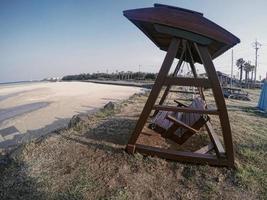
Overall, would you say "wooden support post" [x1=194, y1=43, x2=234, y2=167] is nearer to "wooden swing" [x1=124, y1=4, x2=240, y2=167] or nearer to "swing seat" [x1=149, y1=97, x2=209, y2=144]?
"wooden swing" [x1=124, y1=4, x2=240, y2=167]

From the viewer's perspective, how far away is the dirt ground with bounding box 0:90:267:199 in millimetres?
3547

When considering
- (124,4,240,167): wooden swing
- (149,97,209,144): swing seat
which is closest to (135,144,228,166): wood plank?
(124,4,240,167): wooden swing

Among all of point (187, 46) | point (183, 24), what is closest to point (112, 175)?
point (187, 46)

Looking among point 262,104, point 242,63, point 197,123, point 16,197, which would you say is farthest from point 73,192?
point 242,63

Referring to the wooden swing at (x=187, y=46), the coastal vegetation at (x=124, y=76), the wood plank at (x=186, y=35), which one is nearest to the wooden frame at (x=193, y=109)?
the wooden swing at (x=187, y=46)

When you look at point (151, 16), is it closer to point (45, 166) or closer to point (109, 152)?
point (109, 152)

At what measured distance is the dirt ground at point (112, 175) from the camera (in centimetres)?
355

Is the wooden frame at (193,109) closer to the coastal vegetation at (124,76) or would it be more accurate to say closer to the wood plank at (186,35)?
the wood plank at (186,35)

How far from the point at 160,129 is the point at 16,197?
253cm

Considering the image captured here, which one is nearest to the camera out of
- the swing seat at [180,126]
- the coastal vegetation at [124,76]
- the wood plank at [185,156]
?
the wood plank at [185,156]

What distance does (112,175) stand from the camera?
3914 millimetres

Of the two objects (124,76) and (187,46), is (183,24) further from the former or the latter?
(124,76)

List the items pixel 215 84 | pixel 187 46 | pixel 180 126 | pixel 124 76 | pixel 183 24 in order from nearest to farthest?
pixel 183 24, pixel 215 84, pixel 187 46, pixel 180 126, pixel 124 76

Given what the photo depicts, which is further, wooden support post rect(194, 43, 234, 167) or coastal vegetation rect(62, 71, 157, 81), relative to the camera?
coastal vegetation rect(62, 71, 157, 81)
